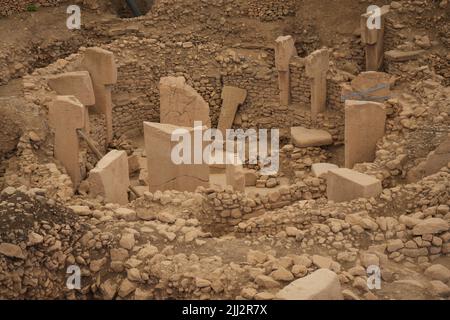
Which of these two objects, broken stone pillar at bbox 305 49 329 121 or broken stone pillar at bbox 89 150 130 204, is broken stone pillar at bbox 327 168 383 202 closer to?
broken stone pillar at bbox 89 150 130 204

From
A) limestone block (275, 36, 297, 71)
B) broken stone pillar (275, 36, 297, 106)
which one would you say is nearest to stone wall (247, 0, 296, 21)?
broken stone pillar (275, 36, 297, 106)

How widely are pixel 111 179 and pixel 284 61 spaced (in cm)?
498

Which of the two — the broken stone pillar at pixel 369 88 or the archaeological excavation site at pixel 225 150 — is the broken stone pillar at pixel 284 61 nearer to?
the archaeological excavation site at pixel 225 150

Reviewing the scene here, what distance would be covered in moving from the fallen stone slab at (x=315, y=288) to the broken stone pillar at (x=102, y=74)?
7759mm

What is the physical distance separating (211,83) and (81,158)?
13.1 ft

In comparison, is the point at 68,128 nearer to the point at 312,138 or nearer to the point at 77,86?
the point at 77,86

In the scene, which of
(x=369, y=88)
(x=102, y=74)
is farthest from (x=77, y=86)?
(x=369, y=88)

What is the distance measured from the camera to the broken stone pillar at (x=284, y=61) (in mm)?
14130

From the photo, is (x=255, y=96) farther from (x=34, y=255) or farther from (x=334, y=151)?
(x=34, y=255)

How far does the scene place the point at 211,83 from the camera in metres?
15.1

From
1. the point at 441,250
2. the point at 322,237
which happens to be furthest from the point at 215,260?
the point at 441,250

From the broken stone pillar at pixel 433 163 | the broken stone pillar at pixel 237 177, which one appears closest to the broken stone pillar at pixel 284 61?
the broken stone pillar at pixel 237 177

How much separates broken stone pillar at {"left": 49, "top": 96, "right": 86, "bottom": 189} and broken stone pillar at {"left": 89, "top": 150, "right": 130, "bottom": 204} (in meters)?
1.10

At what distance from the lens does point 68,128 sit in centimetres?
1161
